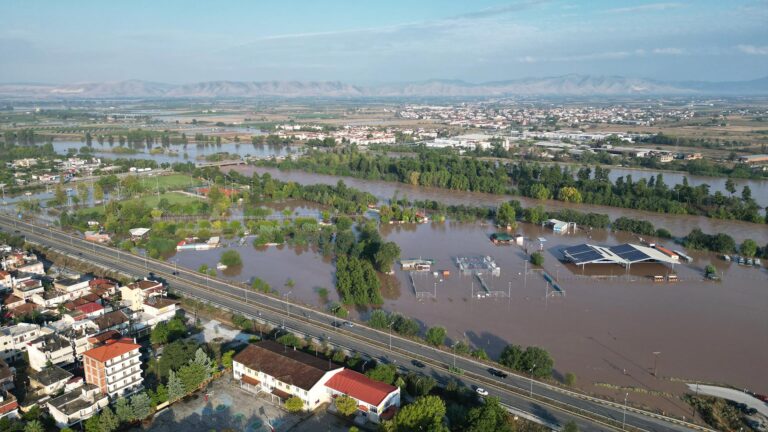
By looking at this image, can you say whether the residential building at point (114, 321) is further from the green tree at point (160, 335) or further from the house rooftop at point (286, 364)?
the house rooftop at point (286, 364)

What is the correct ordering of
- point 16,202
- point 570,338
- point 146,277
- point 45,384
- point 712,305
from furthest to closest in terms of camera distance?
point 16,202, point 146,277, point 712,305, point 570,338, point 45,384

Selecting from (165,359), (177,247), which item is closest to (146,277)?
(177,247)

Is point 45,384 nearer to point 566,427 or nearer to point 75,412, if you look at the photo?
point 75,412

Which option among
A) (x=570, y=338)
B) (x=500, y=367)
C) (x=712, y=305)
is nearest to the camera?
(x=500, y=367)

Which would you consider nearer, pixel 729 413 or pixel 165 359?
pixel 729 413

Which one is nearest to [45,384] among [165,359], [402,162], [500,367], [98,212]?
[165,359]

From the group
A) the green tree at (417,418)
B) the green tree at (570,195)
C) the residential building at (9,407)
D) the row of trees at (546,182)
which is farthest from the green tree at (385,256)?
the green tree at (570,195)

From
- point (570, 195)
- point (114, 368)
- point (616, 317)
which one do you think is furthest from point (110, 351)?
point (570, 195)
